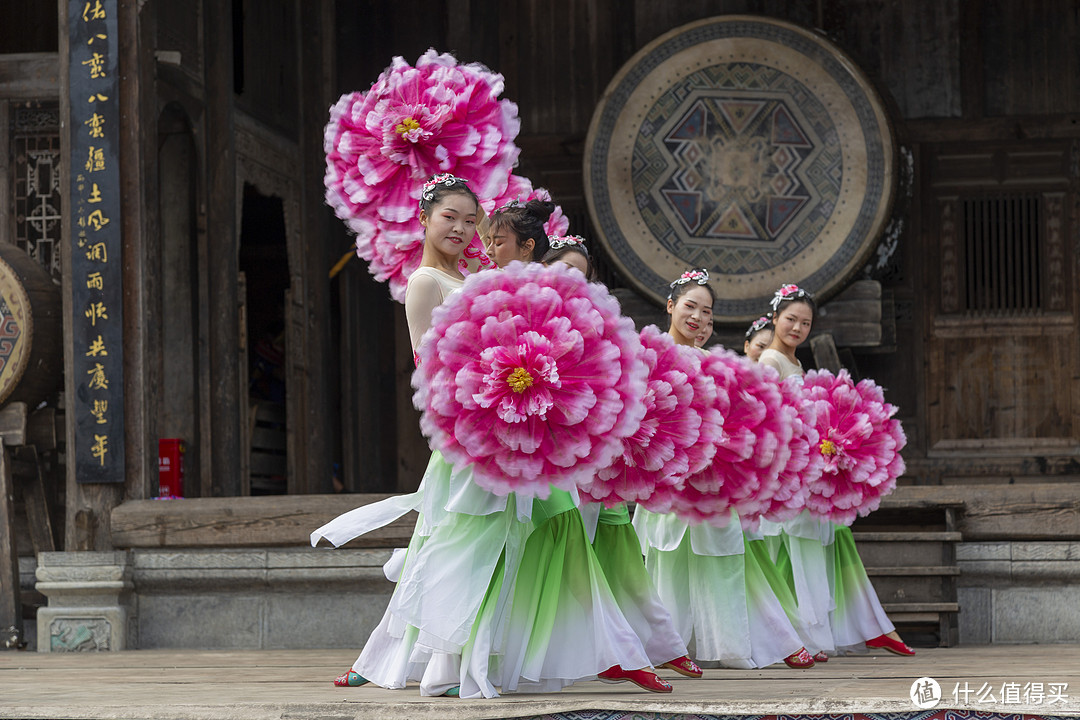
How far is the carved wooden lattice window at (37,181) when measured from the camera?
757 cm

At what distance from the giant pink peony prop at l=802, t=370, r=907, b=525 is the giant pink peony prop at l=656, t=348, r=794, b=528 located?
2.95 ft

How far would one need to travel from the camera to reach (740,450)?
15.2 ft

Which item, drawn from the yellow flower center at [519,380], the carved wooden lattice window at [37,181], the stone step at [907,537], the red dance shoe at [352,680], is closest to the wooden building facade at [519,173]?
the carved wooden lattice window at [37,181]

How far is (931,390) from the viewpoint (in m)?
8.56

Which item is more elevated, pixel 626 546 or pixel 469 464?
pixel 469 464

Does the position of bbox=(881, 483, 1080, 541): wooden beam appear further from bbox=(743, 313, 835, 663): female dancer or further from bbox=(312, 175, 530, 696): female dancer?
bbox=(312, 175, 530, 696): female dancer

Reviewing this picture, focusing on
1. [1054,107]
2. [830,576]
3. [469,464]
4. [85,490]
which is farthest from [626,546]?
[1054,107]

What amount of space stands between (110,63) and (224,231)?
4.20 ft

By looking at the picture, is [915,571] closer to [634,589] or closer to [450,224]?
[634,589]

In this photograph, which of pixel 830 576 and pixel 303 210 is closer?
pixel 830 576

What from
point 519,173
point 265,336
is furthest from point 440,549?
point 265,336

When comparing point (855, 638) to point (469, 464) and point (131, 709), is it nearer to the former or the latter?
point (469, 464)

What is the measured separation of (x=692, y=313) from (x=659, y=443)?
1.26m

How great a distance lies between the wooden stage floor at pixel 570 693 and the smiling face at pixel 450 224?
1.20 meters
